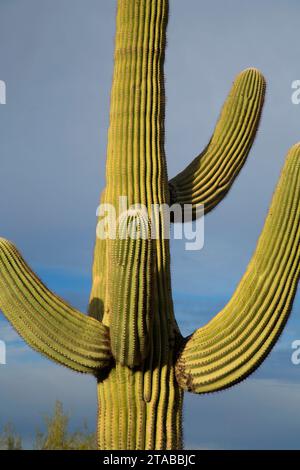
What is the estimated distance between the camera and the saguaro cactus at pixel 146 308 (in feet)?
26.7

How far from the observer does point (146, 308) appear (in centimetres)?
799

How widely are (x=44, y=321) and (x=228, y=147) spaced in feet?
8.24

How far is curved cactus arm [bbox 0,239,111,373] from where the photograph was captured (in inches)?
323

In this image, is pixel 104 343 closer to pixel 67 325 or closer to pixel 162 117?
pixel 67 325

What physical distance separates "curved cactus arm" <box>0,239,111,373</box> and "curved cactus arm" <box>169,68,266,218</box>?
1.72 metres

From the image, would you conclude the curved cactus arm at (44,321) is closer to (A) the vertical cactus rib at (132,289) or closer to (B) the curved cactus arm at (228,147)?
(A) the vertical cactus rib at (132,289)

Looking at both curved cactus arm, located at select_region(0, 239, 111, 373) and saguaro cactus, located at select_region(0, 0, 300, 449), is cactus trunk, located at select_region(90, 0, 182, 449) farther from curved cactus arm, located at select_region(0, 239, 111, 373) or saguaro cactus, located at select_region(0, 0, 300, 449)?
curved cactus arm, located at select_region(0, 239, 111, 373)

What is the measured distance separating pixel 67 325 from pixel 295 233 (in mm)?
2064

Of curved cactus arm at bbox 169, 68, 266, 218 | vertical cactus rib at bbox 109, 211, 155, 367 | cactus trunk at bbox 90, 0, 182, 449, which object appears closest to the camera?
vertical cactus rib at bbox 109, 211, 155, 367

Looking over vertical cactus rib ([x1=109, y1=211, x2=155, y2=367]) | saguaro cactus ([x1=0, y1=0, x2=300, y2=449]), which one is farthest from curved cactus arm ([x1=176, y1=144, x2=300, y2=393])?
vertical cactus rib ([x1=109, y1=211, x2=155, y2=367])

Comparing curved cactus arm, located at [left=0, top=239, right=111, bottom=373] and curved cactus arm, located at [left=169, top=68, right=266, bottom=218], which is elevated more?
curved cactus arm, located at [left=169, top=68, right=266, bottom=218]

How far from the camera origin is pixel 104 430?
8.34m

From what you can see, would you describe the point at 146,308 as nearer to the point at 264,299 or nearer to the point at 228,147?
the point at 264,299

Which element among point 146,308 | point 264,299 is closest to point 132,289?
point 146,308
